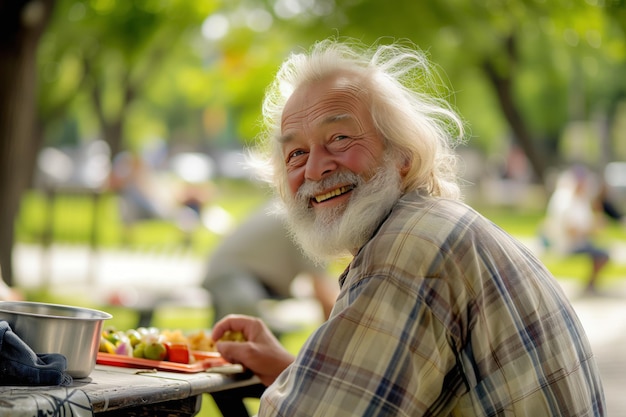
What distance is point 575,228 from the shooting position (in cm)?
1334

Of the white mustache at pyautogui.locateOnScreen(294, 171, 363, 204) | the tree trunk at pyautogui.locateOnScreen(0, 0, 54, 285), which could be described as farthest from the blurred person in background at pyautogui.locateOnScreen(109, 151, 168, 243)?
the white mustache at pyautogui.locateOnScreen(294, 171, 363, 204)

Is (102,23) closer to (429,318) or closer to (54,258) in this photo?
(54,258)

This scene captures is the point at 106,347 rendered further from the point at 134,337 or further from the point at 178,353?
the point at 178,353

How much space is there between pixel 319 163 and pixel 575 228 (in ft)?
36.8

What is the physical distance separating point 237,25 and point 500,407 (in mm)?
12214

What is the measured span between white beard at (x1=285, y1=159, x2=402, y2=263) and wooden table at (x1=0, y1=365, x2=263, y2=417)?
1.58 ft

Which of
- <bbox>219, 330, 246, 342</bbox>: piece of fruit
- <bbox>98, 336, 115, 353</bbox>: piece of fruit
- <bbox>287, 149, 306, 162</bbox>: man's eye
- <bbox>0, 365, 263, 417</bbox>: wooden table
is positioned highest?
<bbox>287, 149, 306, 162</bbox>: man's eye

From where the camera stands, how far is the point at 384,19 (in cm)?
812

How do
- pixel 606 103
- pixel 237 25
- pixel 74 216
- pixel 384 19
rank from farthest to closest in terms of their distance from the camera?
pixel 606 103 < pixel 74 216 < pixel 237 25 < pixel 384 19

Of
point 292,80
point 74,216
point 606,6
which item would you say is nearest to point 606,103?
point 74,216

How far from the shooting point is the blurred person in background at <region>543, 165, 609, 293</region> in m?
12.6

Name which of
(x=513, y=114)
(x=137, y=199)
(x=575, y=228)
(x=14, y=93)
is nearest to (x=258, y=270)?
(x=14, y=93)

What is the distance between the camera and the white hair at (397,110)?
2.73 m

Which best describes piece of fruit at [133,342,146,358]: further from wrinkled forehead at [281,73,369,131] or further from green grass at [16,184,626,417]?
wrinkled forehead at [281,73,369,131]
